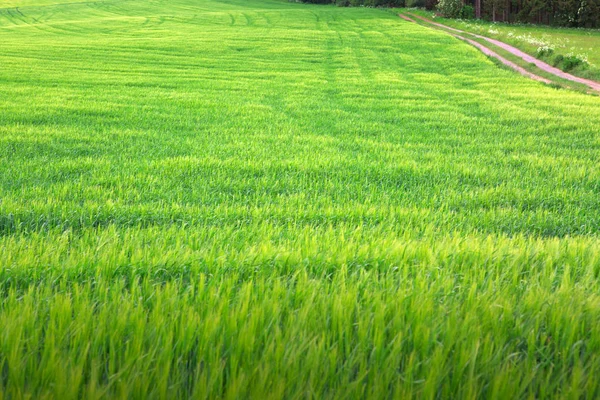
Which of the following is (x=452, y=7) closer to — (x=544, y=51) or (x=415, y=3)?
(x=415, y=3)

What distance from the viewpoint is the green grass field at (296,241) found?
1.54 meters

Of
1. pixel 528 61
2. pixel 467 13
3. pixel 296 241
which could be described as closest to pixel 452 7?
pixel 467 13

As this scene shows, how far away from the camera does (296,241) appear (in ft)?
11.2

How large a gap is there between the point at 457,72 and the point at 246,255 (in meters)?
19.8

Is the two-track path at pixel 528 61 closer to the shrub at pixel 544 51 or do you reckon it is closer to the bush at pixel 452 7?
the shrub at pixel 544 51

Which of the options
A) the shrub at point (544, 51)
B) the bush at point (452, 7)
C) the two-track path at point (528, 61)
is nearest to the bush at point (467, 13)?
the bush at point (452, 7)

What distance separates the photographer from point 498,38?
3312 cm

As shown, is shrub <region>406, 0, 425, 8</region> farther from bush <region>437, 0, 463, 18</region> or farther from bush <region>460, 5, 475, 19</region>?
bush <region>437, 0, 463, 18</region>

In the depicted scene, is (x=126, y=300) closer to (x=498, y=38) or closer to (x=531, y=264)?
(x=531, y=264)

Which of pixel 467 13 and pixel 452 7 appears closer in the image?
pixel 452 7

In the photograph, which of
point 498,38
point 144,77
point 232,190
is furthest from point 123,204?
point 498,38

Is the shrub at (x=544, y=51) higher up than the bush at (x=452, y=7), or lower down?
lower down

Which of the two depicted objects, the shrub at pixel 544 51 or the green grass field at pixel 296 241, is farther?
the shrub at pixel 544 51

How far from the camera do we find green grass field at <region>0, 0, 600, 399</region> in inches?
60.7
